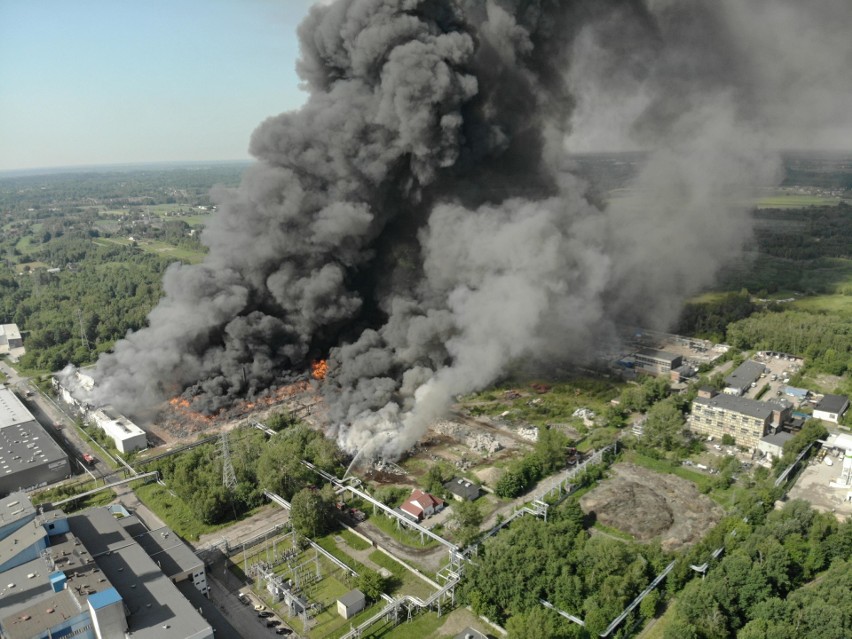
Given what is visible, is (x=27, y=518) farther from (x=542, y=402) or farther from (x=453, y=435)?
(x=542, y=402)

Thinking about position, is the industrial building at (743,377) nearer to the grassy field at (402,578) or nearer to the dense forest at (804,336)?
the dense forest at (804,336)

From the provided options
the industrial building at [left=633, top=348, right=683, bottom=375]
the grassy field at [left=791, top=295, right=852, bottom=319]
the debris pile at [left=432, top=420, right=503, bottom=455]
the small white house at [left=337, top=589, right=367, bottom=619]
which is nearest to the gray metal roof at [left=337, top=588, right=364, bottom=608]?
the small white house at [left=337, top=589, right=367, bottom=619]

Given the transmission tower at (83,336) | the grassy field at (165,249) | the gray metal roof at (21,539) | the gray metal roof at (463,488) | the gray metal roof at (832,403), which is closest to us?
the gray metal roof at (21,539)

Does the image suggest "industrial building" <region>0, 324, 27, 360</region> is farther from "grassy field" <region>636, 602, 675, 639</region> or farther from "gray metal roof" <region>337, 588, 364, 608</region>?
"grassy field" <region>636, 602, 675, 639</region>

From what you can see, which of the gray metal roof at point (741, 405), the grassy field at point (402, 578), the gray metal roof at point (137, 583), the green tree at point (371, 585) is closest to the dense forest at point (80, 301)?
the gray metal roof at point (137, 583)

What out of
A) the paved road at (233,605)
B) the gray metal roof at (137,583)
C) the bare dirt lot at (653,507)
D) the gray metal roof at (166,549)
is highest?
the gray metal roof at (137,583)

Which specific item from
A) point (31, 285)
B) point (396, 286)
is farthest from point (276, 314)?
point (31, 285)
